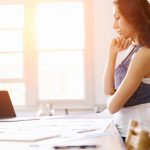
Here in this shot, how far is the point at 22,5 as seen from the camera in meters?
4.83

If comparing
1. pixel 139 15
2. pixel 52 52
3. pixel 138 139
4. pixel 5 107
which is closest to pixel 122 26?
pixel 139 15

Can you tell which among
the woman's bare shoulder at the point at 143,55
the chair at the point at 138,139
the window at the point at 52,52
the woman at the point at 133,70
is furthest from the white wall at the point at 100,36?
the chair at the point at 138,139

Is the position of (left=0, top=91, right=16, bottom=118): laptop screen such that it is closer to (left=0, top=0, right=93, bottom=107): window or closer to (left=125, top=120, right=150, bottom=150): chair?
(left=125, top=120, right=150, bottom=150): chair

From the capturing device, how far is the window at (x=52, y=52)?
4754 mm

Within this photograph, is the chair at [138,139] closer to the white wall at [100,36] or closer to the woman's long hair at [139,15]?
the woman's long hair at [139,15]

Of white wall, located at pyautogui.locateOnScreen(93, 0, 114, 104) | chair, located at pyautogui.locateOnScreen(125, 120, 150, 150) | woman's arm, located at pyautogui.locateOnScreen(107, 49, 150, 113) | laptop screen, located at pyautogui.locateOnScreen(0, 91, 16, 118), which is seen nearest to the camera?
chair, located at pyautogui.locateOnScreen(125, 120, 150, 150)

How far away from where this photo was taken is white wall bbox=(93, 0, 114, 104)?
459 centimetres

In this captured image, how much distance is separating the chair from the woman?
1.68 feet

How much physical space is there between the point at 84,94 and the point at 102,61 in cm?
51

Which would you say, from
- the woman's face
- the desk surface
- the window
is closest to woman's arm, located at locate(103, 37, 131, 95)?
the woman's face

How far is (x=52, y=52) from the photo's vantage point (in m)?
4.83

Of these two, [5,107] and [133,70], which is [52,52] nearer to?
[5,107]

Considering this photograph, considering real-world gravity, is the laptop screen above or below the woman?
below

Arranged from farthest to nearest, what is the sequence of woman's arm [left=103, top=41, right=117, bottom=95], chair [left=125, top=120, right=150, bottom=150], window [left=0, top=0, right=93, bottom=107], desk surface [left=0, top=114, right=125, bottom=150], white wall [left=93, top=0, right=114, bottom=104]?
window [left=0, top=0, right=93, bottom=107] < white wall [left=93, top=0, right=114, bottom=104] < woman's arm [left=103, top=41, right=117, bottom=95] < desk surface [left=0, top=114, right=125, bottom=150] < chair [left=125, top=120, right=150, bottom=150]
